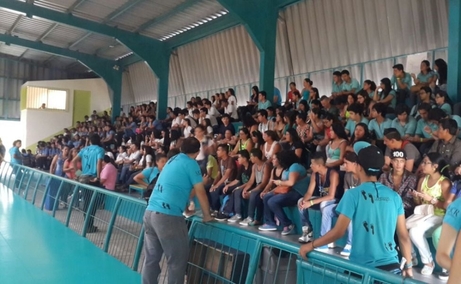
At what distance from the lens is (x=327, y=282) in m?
3.07

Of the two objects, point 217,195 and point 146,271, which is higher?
point 217,195

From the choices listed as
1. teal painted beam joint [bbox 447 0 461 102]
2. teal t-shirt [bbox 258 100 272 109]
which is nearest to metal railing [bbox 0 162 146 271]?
teal t-shirt [bbox 258 100 272 109]

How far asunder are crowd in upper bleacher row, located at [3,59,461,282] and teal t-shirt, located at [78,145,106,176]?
2.95ft

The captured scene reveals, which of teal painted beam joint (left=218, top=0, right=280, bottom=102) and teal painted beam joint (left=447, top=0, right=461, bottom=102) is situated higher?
teal painted beam joint (left=218, top=0, right=280, bottom=102)

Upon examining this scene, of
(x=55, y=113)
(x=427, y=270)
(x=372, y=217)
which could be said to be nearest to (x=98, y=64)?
(x=55, y=113)

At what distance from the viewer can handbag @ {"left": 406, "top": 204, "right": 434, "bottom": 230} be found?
5.21m

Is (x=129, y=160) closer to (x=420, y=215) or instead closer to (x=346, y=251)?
(x=346, y=251)

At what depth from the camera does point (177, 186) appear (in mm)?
4340

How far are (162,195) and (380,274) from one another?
2.30 metres

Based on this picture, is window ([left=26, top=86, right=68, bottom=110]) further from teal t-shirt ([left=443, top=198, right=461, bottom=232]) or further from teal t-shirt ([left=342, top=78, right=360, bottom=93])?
teal t-shirt ([left=443, top=198, right=461, bottom=232])

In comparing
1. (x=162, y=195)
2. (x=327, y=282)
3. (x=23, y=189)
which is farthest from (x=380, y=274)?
(x=23, y=189)

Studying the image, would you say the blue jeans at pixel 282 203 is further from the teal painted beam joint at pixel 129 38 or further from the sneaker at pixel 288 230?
the teal painted beam joint at pixel 129 38

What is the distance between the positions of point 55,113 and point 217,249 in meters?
25.4

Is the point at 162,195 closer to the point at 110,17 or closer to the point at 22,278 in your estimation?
the point at 22,278
